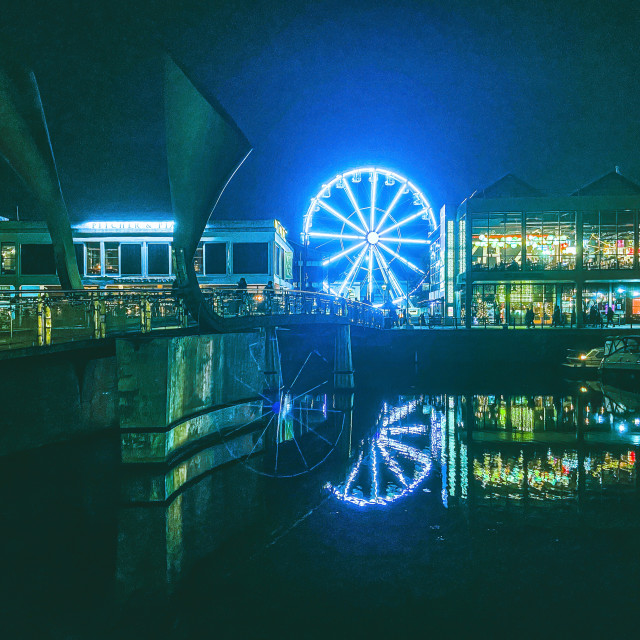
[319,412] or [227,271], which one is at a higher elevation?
[227,271]

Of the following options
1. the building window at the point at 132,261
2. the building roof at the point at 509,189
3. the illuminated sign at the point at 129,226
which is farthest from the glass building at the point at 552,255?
the building window at the point at 132,261

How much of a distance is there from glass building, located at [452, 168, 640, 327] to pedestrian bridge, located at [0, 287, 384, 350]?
105 ft

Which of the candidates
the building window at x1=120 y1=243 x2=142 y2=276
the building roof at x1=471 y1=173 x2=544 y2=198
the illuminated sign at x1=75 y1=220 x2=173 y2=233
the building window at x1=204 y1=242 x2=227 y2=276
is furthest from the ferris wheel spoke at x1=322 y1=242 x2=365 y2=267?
the building roof at x1=471 y1=173 x2=544 y2=198

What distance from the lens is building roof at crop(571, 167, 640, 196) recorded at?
53.4m

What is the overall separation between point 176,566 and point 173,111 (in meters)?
11.0

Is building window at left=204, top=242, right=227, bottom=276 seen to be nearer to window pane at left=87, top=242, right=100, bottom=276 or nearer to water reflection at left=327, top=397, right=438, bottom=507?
window pane at left=87, top=242, right=100, bottom=276

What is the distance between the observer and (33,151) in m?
19.1

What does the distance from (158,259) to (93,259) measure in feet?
17.3

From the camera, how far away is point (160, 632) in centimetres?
737

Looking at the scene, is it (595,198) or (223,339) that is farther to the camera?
(595,198)

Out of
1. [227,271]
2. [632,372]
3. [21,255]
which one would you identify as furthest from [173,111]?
[21,255]

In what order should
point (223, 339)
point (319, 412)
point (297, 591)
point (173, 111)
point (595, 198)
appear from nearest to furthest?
point (297, 591), point (173, 111), point (223, 339), point (319, 412), point (595, 198)

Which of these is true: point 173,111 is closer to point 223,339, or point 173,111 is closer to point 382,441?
point 223,339

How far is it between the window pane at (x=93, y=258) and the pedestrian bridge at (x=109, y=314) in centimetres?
2833
